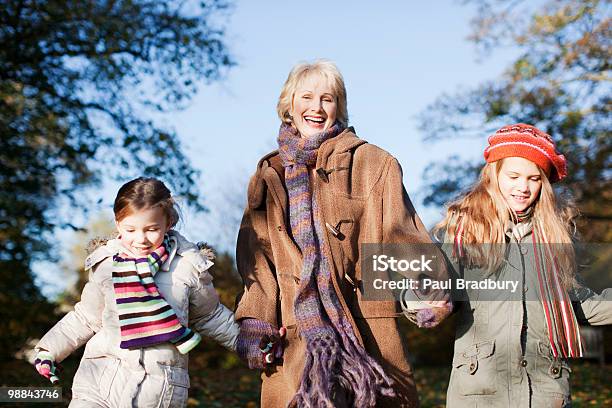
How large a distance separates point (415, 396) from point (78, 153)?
6021 millimetres

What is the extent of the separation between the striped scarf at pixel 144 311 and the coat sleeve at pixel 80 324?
0.12 metres

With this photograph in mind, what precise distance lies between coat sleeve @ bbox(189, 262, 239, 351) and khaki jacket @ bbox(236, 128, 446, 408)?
7 centimetres

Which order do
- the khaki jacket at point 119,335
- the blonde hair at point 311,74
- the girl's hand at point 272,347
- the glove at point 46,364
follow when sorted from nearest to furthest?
the khaki jacket at point 119,335
the glove at point 46,364
the girl's hand at point 272,347
the blonde hair at point 311,74

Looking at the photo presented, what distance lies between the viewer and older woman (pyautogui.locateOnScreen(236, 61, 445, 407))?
3.47 metres

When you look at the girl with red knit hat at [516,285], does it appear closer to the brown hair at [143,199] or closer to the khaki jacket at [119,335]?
the khaki jacket at [119,335]

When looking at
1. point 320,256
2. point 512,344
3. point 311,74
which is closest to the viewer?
point 512,344

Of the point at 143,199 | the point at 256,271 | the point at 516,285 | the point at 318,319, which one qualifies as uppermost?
the point at 143,199

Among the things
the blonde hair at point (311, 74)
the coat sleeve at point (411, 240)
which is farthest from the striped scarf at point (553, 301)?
the blonde hair at point (311, 74)

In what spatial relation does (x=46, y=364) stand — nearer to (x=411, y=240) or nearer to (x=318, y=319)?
(x=318, y=319)

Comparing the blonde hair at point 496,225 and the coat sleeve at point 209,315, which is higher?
the blonde hair at point 496,225

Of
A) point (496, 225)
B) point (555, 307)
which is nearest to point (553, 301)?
point (555, 307)

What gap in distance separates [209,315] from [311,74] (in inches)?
49.8

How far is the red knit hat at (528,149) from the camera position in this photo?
12.0ft

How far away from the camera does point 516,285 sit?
3537mm
